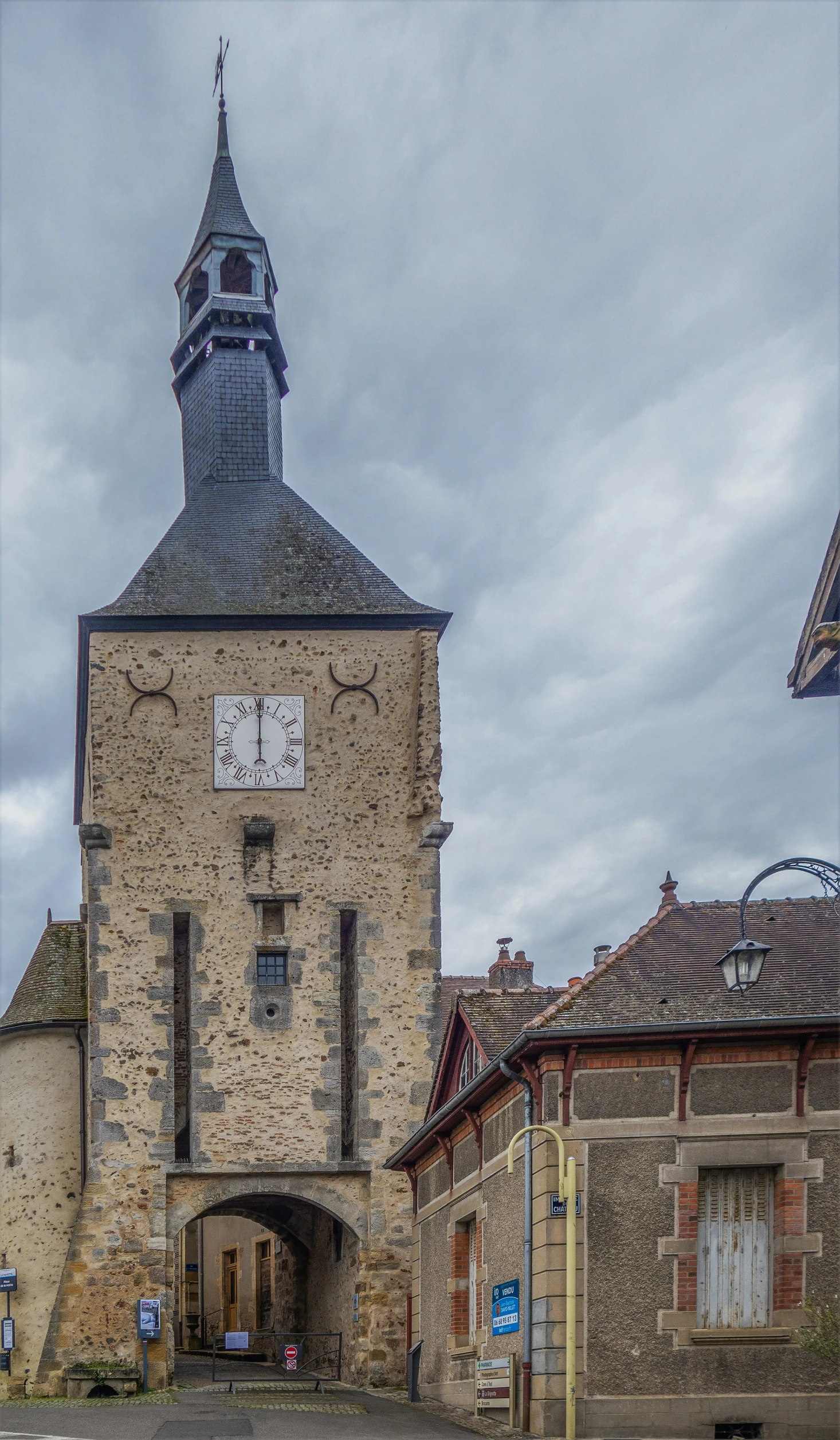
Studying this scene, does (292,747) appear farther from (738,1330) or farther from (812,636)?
(812,636)

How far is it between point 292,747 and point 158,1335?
27.2 feet

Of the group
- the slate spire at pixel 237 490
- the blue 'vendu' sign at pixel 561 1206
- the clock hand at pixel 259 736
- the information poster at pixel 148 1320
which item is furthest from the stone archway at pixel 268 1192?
the blue 'vendu' sign at pixel 561 1206

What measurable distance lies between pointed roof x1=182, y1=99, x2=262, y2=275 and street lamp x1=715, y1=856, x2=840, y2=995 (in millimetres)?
21995

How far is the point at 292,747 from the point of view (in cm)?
2466

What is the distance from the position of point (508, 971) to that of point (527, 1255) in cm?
1498

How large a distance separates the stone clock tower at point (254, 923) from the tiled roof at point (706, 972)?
8.21 meters

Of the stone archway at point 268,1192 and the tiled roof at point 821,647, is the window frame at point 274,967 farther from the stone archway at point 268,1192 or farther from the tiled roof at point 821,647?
the tiled roof at point 821,647

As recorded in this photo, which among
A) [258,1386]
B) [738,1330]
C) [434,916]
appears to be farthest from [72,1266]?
[738,1330]

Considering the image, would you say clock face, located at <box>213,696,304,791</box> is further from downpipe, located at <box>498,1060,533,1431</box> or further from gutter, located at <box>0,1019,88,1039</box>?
downpipe, located at <box>498,1060,533,1431</box>

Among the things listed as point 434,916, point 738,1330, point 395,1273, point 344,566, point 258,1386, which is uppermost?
point 344,566

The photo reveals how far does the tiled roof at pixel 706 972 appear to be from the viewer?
14.5 m

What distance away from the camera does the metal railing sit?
23766 millimetres

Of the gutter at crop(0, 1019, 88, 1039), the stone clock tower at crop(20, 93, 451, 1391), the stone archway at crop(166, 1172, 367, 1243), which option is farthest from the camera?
the gutter at crop(0, 1019, 88, 1039)

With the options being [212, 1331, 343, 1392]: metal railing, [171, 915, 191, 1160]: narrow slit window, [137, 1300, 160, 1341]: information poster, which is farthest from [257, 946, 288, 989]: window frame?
[212, 1331, 343, 1392]: metal railing
